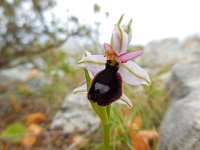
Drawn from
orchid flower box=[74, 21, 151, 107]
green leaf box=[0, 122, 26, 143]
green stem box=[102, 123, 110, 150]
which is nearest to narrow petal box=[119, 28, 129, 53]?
orchid flower box=[74, 21, 151, 107]

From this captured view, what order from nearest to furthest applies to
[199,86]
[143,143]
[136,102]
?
[143,143] → [199,86] → [136,102]

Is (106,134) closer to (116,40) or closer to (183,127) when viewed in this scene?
(116,40)

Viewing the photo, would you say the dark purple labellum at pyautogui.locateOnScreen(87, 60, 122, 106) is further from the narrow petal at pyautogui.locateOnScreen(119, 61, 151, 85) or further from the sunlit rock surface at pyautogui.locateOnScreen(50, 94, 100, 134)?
the sunlit rock surface at pyautogui.locateOnScreen(50, 94, 100, 134)

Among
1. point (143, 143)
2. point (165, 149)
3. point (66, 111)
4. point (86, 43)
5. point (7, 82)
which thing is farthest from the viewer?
point (7, 82)

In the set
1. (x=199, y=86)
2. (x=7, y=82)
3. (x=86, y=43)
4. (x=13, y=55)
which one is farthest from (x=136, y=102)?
(x=7, y=82)

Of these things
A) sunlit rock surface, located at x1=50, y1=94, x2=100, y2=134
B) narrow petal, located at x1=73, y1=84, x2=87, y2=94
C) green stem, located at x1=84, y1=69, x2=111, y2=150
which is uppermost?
narrow petal, located at x1=73, y1=84, x2=87, y2=94

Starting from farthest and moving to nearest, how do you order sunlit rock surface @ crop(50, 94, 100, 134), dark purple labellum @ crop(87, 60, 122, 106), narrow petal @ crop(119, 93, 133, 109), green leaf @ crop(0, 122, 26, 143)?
sunlit rock surface @ crop(50, 94, 100, 134) → green leaf @ crop(0, 122, 26, 143) → narrow petal @ crop(119, 93, 133, 109) → dark purple labellum @ crop(87, 60, 122, 106)

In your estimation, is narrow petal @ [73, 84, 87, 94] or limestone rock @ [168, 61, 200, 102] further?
limestone rock @ [168, 61, 200, 102]

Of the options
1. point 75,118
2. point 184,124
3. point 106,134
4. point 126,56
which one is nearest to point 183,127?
point 184,124

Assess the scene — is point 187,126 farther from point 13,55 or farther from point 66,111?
point 13,55
